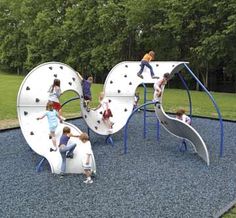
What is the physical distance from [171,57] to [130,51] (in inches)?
211

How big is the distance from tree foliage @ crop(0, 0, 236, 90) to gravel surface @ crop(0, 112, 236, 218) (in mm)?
18493

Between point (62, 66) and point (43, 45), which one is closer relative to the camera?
point (62, 66)

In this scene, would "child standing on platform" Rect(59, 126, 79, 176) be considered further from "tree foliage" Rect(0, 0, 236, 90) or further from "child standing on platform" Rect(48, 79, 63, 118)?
"tree foliage" Rect(0, 0, 236, 90)

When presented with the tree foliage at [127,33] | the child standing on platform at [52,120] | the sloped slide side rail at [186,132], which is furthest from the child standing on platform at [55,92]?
the tree foliage at [127,33]

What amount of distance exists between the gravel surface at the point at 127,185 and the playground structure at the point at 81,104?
401mm

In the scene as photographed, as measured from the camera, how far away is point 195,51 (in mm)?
29984

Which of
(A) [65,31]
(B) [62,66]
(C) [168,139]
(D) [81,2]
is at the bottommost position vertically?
(C) [168,139]

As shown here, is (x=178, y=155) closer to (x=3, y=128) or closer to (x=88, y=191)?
(x=88, y=191)

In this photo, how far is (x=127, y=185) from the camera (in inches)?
295

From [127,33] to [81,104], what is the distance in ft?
88.9

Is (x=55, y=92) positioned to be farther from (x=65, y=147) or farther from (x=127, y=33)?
(x=127, y=33)

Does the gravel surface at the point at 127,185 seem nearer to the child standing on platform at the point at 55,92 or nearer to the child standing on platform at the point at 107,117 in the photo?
the child standing on platform at the point at 107,117

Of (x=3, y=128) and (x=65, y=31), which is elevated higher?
(x=65, y=31)

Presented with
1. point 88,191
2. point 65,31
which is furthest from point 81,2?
point 88,191
